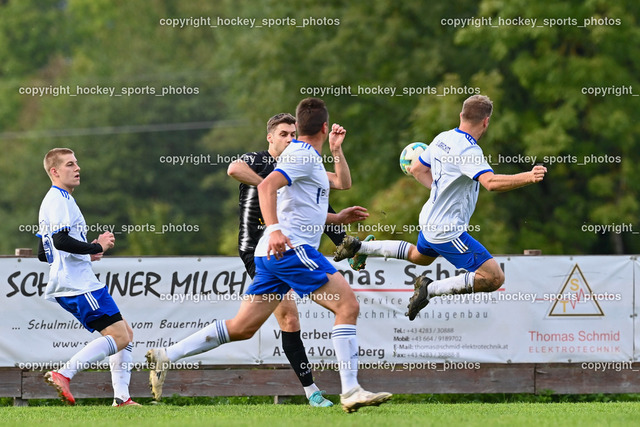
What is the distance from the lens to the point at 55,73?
210 ft

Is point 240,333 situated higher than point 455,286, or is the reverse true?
point 455,286

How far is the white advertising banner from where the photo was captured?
37.3ft

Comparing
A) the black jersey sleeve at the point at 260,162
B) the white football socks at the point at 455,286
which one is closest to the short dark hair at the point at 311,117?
the black jersey sleeve at the point at 260,162

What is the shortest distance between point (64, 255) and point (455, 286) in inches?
145

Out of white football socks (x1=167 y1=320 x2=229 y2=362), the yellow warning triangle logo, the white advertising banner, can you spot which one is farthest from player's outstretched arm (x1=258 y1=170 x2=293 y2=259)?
the yellow warning triangle logo

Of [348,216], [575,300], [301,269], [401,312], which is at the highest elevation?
[348,216]

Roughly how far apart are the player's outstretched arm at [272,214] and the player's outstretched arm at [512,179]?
5.58 feet

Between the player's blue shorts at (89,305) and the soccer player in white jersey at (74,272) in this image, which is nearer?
the soccer player in white jersey at (74,272)

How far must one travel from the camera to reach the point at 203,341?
846cm

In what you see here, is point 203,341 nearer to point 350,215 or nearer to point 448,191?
point 350,215

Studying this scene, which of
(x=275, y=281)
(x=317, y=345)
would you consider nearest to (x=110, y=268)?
(x=317, y=345)

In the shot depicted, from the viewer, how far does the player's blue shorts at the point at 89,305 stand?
31.2 ft

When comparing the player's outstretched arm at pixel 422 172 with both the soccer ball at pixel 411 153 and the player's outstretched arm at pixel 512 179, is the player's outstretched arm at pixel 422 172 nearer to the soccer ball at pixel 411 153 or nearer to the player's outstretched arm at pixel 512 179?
the soccer ball at pixel 411 153

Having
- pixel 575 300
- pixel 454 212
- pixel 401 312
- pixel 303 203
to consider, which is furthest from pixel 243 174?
pixel 575 300
